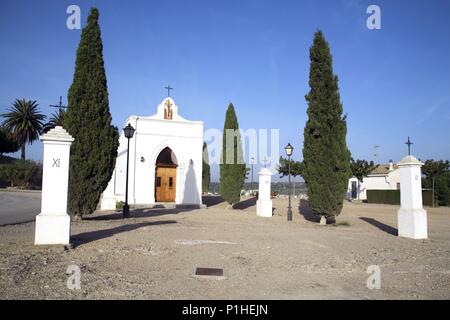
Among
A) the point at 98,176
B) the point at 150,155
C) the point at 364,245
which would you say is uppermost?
the point at 150,155

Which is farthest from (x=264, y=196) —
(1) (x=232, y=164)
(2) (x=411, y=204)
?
(2) (x=411, y=204)

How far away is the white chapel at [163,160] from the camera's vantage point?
75.6 feet

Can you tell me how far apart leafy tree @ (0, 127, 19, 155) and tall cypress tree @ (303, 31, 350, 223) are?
4956 centimetres

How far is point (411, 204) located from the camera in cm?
1198

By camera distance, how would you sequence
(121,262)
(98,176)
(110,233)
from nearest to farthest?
1. (121,262)
2. (110,233)
3. (98,176)

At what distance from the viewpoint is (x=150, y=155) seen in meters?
23.4

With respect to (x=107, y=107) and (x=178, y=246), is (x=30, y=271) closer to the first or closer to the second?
(x=178, y=246)

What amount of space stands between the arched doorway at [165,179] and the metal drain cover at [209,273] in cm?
→ 1770

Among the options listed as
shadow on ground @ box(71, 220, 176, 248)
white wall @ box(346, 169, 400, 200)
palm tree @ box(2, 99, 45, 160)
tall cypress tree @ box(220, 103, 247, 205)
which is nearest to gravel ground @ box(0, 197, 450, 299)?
shadow on ground @ box(71, 220, 176, 248)

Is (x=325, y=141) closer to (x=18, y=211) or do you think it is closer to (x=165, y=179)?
(x=165, y=179)

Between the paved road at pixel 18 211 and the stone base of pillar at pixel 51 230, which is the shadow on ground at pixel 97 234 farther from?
the paved road at pixel 18 211

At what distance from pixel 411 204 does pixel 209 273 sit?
8.44 m

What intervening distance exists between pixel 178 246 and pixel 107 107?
7.43 metres
